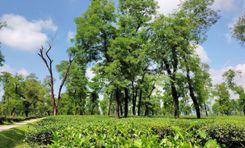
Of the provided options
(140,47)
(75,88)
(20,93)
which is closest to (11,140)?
(140,47)

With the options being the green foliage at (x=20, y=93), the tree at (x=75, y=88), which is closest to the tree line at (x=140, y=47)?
the tree at (x=75, y=88)

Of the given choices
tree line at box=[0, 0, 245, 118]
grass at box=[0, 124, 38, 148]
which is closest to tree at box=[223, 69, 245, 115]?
tree line at box=[0, 0, 245, 118]

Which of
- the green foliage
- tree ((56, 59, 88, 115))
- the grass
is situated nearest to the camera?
the grass

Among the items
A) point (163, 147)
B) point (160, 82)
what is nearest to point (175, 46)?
point (160, 82)

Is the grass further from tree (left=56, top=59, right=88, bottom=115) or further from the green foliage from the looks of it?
the green foliage

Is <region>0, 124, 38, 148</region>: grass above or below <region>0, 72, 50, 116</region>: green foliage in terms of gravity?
below

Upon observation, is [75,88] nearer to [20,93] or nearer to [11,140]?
[20,93]

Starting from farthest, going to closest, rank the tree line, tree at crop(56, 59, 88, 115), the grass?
1. tree at crop(56, 59, 88, 115)
2. the tree line
3. the grass

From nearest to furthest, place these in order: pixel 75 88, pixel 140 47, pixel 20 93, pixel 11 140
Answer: pixel 11 140 → pixel 140 47 → pixel 75 88 → pixel 20 93

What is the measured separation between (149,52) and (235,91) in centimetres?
4325

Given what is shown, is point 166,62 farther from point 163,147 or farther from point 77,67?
point 163,147

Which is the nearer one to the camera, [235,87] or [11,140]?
[11,140]

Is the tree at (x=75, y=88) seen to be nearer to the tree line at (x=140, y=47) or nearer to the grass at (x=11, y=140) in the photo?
the tree line at (x=140, y=47)

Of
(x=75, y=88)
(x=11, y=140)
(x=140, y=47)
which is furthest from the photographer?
(x=75, y=88)
